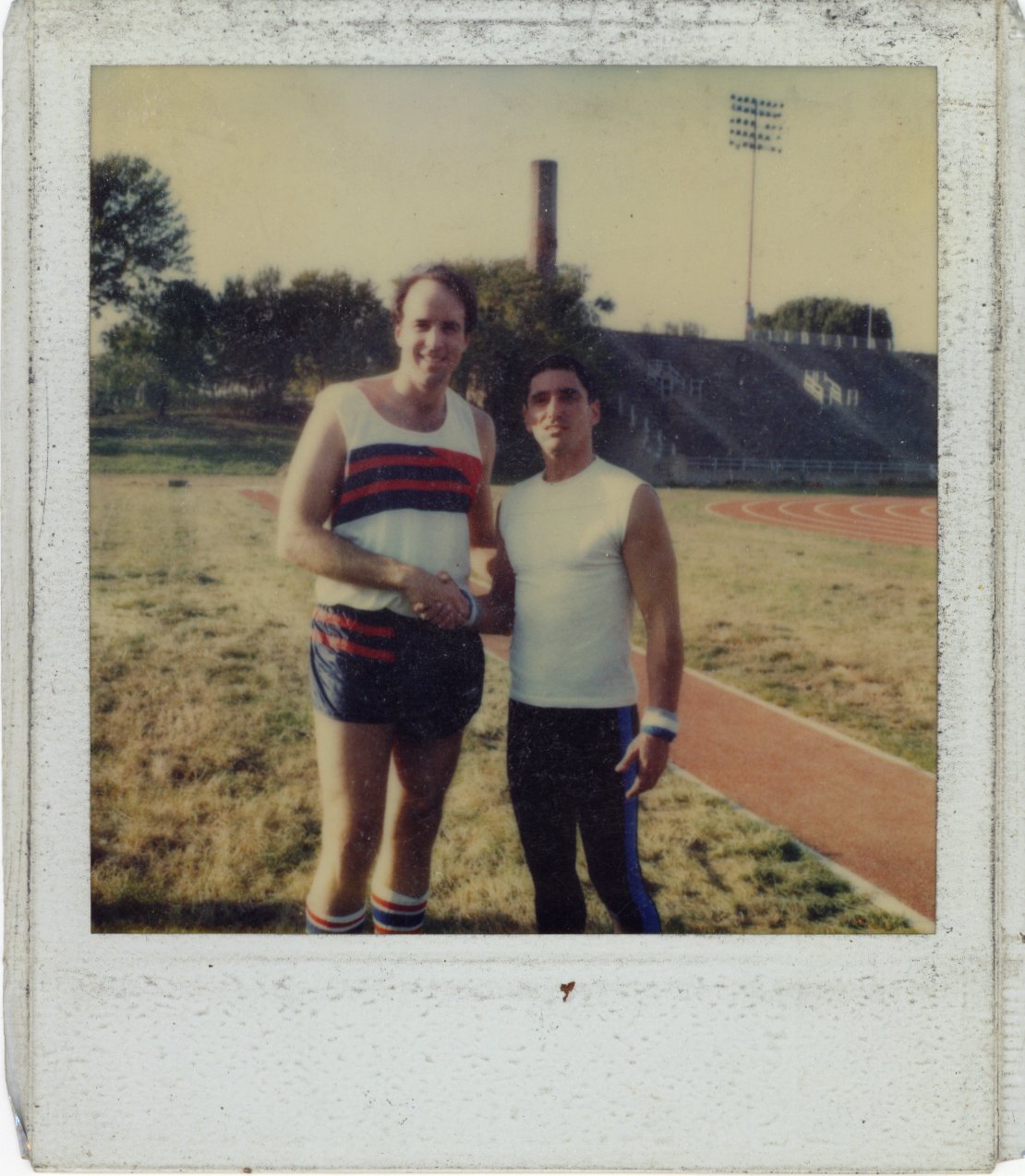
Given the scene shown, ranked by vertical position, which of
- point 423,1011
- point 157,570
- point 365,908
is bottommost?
point 423,1011

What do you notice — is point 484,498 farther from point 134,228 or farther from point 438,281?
point 134,228

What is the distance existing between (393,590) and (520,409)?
2.13ft

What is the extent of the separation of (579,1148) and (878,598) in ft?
6.19

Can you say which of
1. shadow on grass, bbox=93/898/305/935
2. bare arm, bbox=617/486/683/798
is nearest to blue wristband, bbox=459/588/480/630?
bare arm, bbox=617/486/683/798

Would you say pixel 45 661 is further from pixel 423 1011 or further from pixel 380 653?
pixel 423 1011

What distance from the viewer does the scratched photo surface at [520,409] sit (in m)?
3.68

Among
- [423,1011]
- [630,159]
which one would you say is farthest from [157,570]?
[630,159]

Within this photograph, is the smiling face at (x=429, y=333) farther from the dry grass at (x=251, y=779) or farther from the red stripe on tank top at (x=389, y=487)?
the dry grass at (x=251, y=779)

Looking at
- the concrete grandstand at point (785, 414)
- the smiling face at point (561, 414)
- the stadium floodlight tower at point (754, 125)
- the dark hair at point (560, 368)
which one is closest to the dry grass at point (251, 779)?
the concrete grandstand at point (785, 414)

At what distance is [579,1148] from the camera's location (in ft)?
12.3

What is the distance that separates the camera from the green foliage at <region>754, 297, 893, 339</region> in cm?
374

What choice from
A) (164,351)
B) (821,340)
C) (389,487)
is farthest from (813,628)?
(164,351)

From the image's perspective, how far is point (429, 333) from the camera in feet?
12.1

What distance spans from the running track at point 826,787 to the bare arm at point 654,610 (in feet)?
0.13
